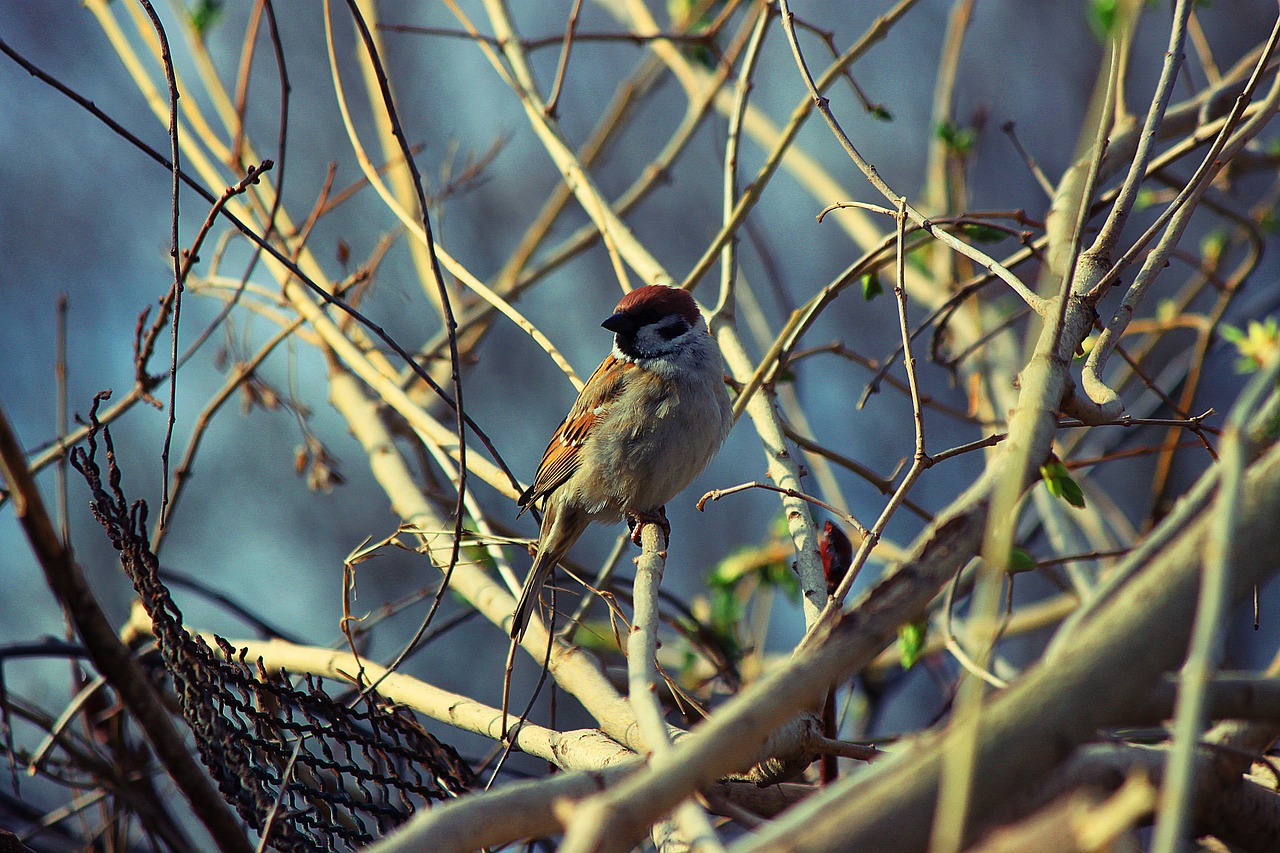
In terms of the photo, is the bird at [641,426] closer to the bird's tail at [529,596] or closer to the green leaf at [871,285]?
the bird's tail at [529,596]

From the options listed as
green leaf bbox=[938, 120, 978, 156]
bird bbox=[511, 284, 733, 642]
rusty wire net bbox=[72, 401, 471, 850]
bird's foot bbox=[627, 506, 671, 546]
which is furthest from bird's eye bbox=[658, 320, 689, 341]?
rusty wire net bbox=[72, 401, 471, 850]

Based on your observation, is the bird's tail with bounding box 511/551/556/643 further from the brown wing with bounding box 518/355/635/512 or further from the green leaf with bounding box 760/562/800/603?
the green leaf with bounding box 760/562/800/603

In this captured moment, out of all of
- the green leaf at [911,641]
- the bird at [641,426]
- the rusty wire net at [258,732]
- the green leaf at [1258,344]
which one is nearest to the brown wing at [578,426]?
the bird at [641,426]

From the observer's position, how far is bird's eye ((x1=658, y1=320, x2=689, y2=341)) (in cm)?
322

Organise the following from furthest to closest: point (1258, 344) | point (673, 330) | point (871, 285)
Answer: point (673, 330) < point (1258, 344) < point (871, 285)

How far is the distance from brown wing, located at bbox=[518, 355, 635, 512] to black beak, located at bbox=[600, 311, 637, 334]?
0.15 metres

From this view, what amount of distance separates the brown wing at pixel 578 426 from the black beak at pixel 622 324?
0.15 metres

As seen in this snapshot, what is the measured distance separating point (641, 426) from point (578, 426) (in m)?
0.24

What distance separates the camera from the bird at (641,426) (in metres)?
3.18

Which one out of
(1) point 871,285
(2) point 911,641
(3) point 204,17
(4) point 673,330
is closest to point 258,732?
(2) point 911,641

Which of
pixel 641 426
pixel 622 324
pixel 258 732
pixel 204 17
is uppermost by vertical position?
pixel 204 17

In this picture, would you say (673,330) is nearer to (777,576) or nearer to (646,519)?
(646,519)

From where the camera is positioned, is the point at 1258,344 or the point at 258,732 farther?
the point at 1258,344

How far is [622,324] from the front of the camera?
10.7ft
